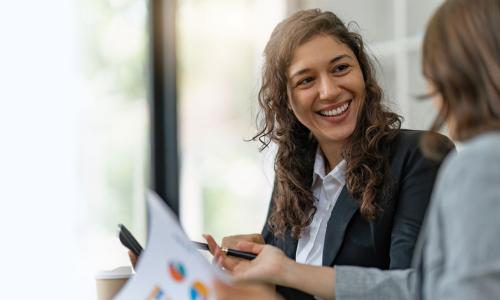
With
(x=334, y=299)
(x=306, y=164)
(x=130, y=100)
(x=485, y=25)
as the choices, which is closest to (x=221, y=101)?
(x=130, y=100)

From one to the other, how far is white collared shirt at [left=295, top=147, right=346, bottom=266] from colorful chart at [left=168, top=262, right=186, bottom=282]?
0.57 meters

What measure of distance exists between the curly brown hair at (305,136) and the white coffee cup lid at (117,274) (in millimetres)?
412

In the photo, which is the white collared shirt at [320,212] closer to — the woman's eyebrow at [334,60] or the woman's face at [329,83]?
the woman's face at [329,83]

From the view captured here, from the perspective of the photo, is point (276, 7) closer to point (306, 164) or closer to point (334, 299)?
point (306, 164)

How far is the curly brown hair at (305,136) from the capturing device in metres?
1.35

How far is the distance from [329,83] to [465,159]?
71 cm

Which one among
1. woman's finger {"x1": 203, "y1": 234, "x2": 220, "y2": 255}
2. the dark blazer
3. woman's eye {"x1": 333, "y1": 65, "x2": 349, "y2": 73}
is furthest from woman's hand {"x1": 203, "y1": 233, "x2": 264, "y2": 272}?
woman's eye {"x1": 333, "y1": 65, "x2": 349, "y2": 73}

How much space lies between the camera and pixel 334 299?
1.12 metres

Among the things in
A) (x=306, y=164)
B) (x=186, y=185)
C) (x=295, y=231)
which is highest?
(x=306, y=164)

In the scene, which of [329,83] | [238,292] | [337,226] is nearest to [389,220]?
[337,226]

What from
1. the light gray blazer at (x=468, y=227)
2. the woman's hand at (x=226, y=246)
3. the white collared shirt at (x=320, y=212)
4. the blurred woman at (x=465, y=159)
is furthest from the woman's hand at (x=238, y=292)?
the white collared shirt at (x=320, y=212)

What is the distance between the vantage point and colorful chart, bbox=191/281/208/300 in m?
0.83

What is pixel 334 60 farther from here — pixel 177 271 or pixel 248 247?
pixel 177 271

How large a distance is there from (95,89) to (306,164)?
219 cm
